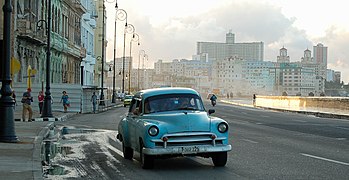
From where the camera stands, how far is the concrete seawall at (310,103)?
5150 cm

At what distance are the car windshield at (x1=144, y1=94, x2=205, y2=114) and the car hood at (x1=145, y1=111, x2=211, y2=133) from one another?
64 centimetres

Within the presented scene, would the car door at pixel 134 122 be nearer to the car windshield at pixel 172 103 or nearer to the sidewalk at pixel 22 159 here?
the car windshield at pixel 172 103

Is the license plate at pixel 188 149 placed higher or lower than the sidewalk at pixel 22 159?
higher

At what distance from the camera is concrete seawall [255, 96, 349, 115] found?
169ft

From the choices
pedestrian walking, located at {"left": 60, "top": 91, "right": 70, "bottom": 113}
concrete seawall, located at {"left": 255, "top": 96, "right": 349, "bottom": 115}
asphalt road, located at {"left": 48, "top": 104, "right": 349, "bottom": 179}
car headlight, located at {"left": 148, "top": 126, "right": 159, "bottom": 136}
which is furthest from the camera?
concrete seawall, located at {"left": 255, "top": 96, "right": 349, "bottom": 115}

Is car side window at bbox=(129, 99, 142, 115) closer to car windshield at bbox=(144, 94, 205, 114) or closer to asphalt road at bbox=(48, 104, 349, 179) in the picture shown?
car windshield at bbox=(144, 94, 205, 114)

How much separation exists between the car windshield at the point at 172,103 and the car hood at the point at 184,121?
642 mm

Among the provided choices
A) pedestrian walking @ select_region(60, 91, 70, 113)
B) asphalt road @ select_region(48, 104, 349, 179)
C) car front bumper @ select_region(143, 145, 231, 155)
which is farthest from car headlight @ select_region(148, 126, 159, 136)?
pedestrian walking @ select_region(60, 91, 70, 113)

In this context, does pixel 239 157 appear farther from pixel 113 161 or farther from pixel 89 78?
pixel 89 78

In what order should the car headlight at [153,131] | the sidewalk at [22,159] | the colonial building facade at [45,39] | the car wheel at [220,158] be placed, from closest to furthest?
the sidewalk at [22,159], the car headlight at [153,131], the car wheel at [220,158], the colonial building facade at [45,39]

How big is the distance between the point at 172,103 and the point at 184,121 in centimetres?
140

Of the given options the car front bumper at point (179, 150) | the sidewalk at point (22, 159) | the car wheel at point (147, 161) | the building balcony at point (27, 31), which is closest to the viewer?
the sidewalk at point (22, 159)

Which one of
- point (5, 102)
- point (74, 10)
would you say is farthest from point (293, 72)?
point (5, 102)

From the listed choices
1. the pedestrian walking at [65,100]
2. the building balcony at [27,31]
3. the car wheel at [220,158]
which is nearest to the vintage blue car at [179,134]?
the car wheel at [220,158]
